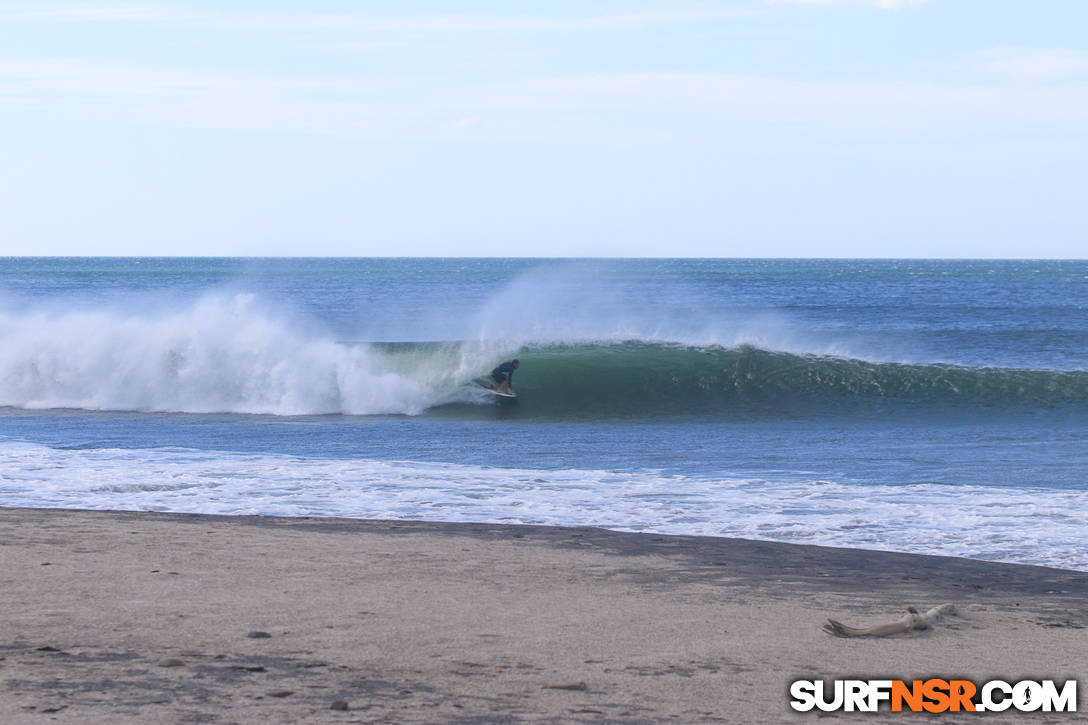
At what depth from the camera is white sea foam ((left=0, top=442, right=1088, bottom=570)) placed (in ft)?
27.3

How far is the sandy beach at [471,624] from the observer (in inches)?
169

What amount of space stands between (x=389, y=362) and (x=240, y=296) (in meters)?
3.29

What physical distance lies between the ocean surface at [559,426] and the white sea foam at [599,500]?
0.04 m

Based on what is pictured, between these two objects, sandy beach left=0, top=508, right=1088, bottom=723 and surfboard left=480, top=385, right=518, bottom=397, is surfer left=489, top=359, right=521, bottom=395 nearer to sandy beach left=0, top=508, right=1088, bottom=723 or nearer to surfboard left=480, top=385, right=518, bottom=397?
surfboard left=480, top=385, right=518, bottom=397

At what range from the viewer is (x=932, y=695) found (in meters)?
4.55

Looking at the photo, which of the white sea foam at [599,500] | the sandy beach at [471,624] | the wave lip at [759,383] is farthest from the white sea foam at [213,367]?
the sandy beach at [471,624]

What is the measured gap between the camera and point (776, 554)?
759cm

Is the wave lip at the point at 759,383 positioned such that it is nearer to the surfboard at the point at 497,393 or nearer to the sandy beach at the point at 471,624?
the surfboard at the point at 497,393

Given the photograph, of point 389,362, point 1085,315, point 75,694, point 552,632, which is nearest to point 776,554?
point 552,632

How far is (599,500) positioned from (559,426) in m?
6.35

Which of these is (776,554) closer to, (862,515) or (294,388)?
(862,515)

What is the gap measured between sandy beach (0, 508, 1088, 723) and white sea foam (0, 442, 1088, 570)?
27.6 inches

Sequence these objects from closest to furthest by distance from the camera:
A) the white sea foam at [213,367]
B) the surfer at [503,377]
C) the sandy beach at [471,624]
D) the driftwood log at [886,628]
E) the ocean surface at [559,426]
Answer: the sandy beach at [471,624] → the driftwood log at [886,628] → the ocean surface at [559,426] → the white sea foam at [213,367] → the surfer at [503,377]

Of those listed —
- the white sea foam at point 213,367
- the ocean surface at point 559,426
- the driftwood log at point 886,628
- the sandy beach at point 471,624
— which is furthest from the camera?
the white sea foam at point 213,367
